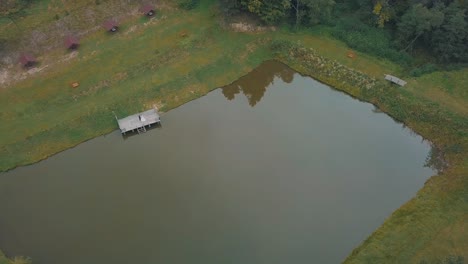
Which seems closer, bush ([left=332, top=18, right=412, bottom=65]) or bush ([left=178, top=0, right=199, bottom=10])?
bush ([left=332, top=18, right=412, bottom=65])

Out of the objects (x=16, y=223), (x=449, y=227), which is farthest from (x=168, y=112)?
(x=449, y=227)

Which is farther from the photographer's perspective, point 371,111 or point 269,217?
point 371,111

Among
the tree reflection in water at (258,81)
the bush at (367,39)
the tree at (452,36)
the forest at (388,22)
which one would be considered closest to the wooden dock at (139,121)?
the tree reflection in water at (258,81)

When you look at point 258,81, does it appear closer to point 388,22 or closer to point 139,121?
point 139,121

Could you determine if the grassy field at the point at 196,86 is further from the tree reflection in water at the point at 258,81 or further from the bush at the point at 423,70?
the tree reflection in water at the point at 258,81

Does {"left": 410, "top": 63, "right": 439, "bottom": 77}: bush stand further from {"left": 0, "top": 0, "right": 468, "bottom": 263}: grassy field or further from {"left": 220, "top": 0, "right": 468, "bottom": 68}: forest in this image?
{"left": 0, "top": 0, "right": 468, "bottom": 263}: grassy field

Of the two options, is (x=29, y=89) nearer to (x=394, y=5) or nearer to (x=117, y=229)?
(x=117, y=229)

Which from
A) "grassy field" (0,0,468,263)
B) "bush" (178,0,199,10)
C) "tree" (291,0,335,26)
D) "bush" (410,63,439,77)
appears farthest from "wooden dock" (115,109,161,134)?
"bush" (410,63,439,77)
